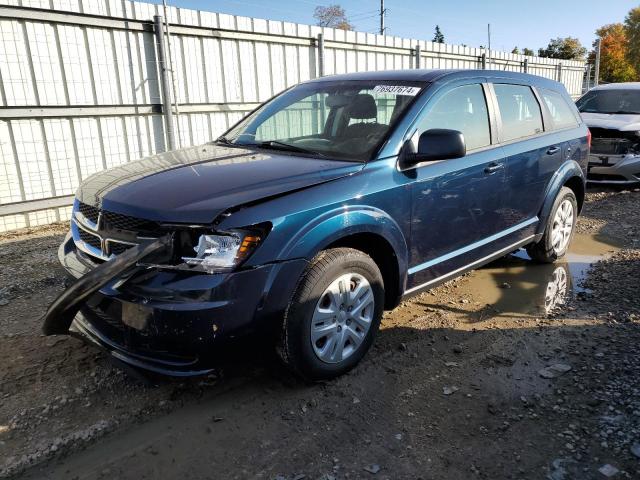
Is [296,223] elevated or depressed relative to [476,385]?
elevated

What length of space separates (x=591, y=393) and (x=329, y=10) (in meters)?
60.1

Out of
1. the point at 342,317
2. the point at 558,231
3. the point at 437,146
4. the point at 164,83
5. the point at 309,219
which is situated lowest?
the point at 558,231

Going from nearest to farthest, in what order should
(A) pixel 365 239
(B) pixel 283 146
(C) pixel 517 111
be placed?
(A) pixel 365 239 → (B) pixel 283 146 → (C) pixel 517 111

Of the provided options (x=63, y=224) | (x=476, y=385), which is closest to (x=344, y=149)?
(x=476, y=385)

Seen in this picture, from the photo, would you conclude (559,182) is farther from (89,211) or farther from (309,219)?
(89,211)

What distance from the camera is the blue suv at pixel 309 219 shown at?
2.54 metres

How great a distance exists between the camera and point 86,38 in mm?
6758

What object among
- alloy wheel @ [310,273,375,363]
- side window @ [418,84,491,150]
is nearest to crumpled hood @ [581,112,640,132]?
side window @ [418,84,491,150]

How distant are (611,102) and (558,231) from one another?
6.35 meters

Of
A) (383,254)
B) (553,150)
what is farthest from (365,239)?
(553,150)

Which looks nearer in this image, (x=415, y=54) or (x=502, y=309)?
(x=502, y=309)

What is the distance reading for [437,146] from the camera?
3.22m

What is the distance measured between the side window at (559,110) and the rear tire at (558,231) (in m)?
0.66

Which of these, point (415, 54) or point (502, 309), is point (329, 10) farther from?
point (502, 309)
